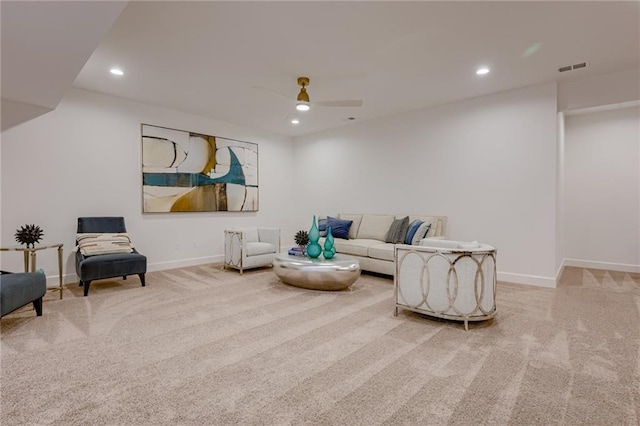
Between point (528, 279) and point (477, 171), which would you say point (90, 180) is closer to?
point (477, 171)

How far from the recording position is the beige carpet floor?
1.73 metres

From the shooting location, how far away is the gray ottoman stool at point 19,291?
8.63 ft

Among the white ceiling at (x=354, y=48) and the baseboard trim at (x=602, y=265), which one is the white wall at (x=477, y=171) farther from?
the baseboard trim at (x=602, y=265)

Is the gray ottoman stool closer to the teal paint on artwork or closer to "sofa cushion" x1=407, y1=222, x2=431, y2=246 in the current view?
the teal paint on artwork

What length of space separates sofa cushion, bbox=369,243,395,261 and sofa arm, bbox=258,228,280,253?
172 centimetres

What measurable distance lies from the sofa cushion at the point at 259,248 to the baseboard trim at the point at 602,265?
550cm

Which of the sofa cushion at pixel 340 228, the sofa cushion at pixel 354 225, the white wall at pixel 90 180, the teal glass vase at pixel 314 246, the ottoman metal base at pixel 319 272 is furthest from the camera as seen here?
the sofa cushion at pixel 354 225

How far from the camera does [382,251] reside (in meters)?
4.87

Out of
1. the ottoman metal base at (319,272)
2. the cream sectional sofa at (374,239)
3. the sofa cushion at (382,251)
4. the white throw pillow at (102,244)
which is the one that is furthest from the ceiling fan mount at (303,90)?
the white throw pillow at (102,244)

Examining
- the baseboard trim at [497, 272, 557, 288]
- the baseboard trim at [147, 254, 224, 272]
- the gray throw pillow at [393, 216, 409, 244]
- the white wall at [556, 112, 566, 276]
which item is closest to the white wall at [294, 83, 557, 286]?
the baseboard trim at [497, 272, 557, 288]

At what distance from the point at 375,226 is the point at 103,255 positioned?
4.22 metres

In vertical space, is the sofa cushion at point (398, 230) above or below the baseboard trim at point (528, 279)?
above

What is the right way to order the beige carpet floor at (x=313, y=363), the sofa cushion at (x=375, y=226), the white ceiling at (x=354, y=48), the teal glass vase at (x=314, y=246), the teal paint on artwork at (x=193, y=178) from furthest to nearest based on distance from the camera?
the sofa cushion at (x=375, y=226)
the teal paint on artwork at (x=193, y=178)
the teal glass vase at (x=314, y=246)
the white ceiling at (x=354, y=48)
the beige carpet floor at (x=313, y=363)

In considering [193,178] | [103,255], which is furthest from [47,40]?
[193,178]
